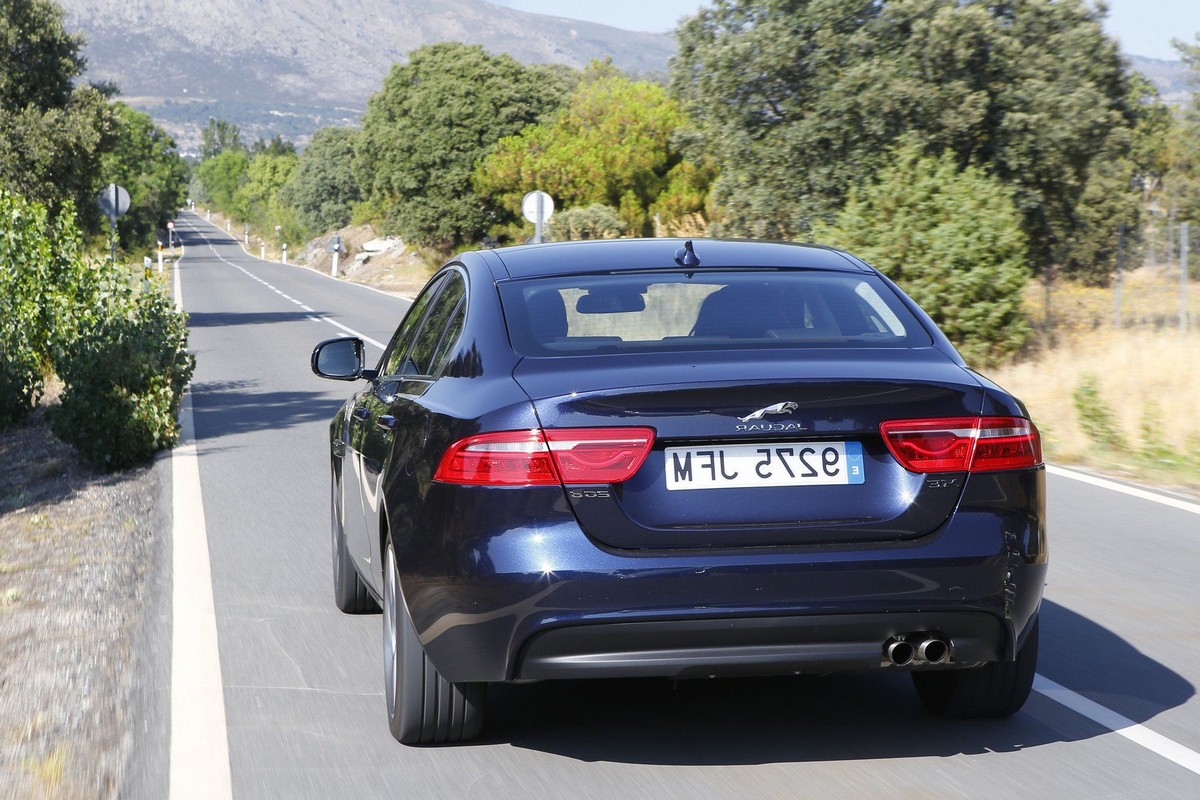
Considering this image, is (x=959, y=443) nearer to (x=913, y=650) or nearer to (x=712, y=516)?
(x=913, y=650)

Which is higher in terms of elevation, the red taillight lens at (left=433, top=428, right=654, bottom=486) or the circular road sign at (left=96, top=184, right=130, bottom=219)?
the circular road sign at (left=96, top=184, right=130, bottom=219)

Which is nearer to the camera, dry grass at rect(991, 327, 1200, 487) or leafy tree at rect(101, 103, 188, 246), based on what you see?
dry grass at rect(991, 327, 1200, 487)

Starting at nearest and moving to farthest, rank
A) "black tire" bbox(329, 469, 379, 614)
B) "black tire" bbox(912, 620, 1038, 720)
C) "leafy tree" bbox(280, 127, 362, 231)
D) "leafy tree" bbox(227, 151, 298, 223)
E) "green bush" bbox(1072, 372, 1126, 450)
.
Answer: "black tire" bbox(912, 620, 1038, 720) < "black tire" bbox(329, 469, 379, 614) < "green bush" bbox(1072, 372, 1126, 450) < "leafy tree" bbox(280, 127, 362, 231) < "leafy tree" bbox(227, 151, 298, 223)

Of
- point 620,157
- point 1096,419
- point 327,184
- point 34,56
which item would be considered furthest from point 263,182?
point 1096,419

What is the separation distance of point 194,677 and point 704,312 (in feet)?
7.08

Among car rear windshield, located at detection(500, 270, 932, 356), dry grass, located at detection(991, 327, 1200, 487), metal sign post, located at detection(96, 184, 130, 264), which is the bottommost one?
dry grass, located at detection(991, 327, 1200, 487)

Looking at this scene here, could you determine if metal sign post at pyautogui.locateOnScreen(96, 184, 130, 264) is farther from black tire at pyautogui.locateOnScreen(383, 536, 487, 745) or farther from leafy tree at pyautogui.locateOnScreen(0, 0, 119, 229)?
black tire at pyautogui.locateOnScreen(383, 536, 487, 745)

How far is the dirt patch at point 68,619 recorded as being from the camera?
174 inches

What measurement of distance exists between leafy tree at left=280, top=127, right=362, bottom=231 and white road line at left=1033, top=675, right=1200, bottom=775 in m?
90.4

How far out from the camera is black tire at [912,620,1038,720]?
462 centimetres

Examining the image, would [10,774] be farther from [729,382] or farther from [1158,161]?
[1158,161]

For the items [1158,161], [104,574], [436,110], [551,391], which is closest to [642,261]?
[551,391]

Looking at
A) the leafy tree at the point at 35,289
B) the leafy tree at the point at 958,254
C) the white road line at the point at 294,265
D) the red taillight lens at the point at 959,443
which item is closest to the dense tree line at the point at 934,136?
the leafy tree at the point at 958,254

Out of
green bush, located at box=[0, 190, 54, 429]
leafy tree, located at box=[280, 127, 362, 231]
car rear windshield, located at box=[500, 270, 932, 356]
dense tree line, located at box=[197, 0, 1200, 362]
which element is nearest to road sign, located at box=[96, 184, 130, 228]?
dense tree line, located at box=[197, 0, 1200, 362]
